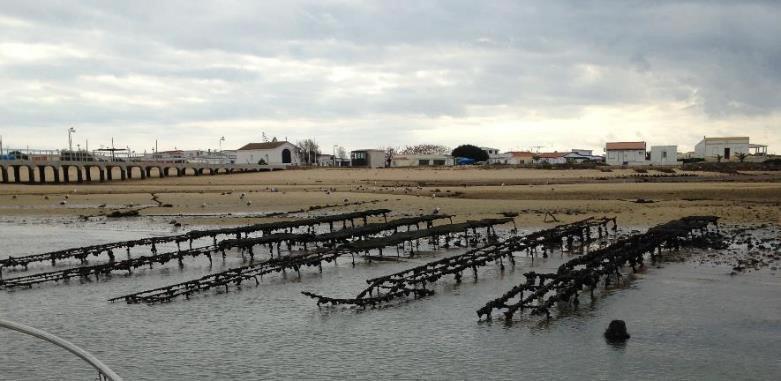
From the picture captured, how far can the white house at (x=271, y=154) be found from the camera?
123 metres

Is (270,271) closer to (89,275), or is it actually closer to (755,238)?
(89,275)

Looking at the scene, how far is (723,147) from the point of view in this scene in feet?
393

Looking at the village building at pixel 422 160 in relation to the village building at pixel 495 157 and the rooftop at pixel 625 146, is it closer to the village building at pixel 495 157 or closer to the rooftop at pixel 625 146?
the village building at pixel 495 157

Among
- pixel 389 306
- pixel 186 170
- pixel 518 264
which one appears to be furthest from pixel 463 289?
pixel 186 170

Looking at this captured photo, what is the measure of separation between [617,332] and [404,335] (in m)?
4.71

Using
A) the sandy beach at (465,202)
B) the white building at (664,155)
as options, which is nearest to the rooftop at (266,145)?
the sandy beach at (465,202)

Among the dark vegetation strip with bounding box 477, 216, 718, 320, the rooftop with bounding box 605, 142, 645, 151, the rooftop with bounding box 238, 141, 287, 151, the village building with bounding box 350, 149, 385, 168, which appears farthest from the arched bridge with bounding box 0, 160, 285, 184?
the dark vegetation strip with bounding box 477, 216, 718, 320

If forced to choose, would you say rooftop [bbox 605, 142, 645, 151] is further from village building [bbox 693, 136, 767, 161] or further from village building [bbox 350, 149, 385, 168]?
village building [bbox 350, 149, 385, 168]

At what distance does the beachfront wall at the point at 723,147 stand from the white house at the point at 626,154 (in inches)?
561

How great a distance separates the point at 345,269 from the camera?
24.5 meters

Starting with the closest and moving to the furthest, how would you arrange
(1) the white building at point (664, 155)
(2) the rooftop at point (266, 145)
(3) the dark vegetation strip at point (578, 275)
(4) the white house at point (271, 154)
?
(3) the dark vegetation strip at point (578, 275)
(1) the white building at point (664, 155)
(4) the white house at point (271, 154)
(2) the rooftop at point (266, 145)

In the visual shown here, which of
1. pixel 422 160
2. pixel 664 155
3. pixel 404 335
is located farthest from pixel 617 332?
pixel 422 160

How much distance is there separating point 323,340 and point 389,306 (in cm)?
343

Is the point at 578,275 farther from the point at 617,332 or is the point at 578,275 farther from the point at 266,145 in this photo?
the point at 266,145
